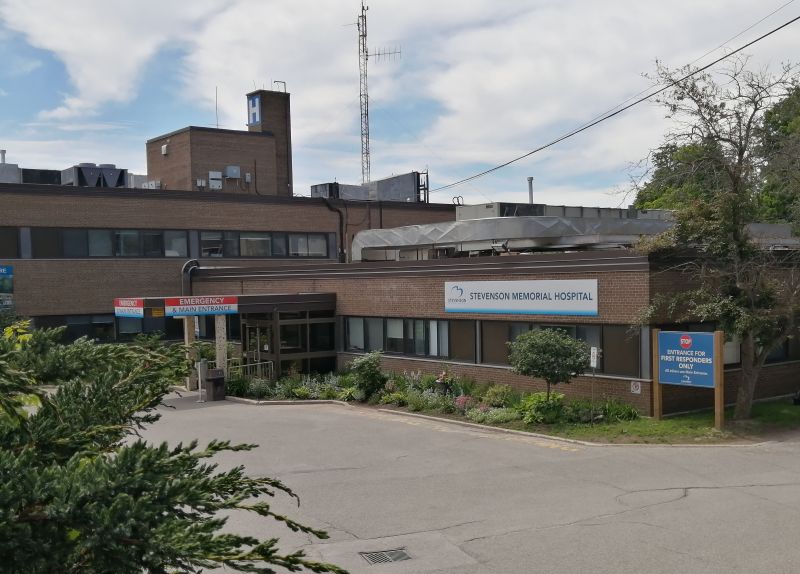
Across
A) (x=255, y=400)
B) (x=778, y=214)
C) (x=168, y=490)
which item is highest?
(x=778, y=214)

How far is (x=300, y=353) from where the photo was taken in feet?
99.4

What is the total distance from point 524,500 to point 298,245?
29.3 m

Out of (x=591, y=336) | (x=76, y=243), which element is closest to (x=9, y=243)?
(x=76, y=243)

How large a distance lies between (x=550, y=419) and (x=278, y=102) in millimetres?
37496

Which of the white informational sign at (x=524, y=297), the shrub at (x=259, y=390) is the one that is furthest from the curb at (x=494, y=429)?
the white informational sign at (x=524, y=297)

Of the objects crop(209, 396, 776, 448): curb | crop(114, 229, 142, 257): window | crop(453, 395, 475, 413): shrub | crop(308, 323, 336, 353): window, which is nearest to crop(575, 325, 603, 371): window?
crop(209, 396, 776, 448): curb

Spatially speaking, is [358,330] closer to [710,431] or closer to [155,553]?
[710,431]

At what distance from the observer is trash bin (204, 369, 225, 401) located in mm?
27406

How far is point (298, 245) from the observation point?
41594mm

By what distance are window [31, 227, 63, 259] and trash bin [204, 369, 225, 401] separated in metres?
11.5

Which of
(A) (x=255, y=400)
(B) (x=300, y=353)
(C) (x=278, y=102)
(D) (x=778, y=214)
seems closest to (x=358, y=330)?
(B) (x=300, y=353)

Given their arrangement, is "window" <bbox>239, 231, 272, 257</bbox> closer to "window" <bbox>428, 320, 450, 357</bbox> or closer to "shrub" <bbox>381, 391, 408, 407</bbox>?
"window" <bbox>428, 320, 450, 357</bbox>

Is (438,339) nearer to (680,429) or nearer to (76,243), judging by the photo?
(680,429)

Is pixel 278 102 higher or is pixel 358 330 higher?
pixel 278 102
